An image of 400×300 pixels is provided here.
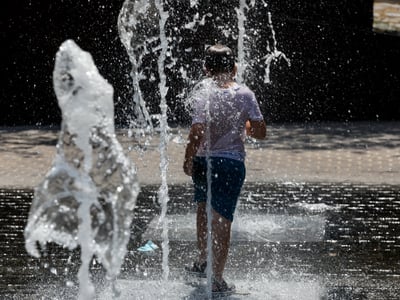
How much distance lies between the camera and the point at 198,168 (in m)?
6.41

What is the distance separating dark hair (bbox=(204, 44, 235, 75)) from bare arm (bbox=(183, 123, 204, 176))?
385mm

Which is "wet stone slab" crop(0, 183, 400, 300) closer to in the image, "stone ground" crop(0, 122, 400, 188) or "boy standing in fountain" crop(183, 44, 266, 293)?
"boy standing in fountain" crop(183, 44, 266, 293)

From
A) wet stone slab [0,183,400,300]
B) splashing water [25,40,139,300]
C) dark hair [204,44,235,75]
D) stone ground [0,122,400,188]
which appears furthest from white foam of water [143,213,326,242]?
splashing water [25,40,139,300]

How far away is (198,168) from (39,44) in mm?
11574

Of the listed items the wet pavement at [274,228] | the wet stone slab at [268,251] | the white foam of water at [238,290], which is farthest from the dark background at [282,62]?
the white foam of water at [238,290]

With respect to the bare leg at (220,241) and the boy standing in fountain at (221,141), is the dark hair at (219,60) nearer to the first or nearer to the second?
the boy standing in fountain at (221,141)

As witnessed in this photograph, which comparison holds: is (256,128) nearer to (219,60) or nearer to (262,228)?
(219,60)

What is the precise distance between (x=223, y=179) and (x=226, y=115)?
1.20 ft

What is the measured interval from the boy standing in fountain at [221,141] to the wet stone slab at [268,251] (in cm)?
37

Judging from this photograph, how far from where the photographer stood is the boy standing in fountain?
6.29m

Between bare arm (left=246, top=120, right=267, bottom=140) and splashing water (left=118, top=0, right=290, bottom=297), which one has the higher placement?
bare arm (left=246, top=120, right=267, bottom=140)

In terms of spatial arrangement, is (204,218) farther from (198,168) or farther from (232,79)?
(232,79)

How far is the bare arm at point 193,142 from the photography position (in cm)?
620

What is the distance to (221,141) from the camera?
6.34m
